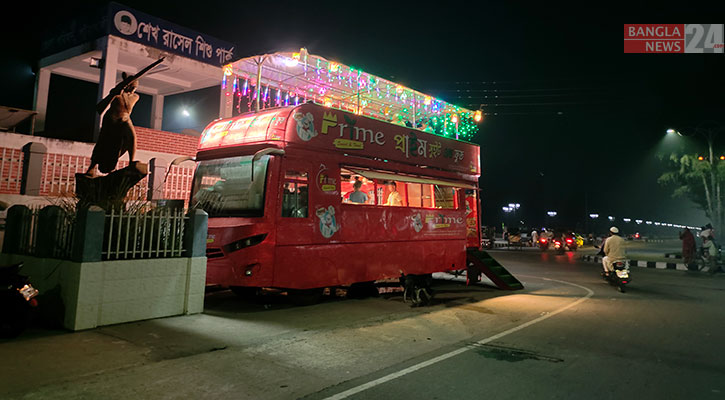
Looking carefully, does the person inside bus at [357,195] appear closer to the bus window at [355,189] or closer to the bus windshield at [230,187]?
the bus window at [355,189]

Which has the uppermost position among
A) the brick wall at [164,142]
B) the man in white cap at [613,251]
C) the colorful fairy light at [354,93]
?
the colorful fairy light at [354,93]

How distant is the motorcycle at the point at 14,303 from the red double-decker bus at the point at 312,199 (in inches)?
109

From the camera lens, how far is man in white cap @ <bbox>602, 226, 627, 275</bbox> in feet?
37.8

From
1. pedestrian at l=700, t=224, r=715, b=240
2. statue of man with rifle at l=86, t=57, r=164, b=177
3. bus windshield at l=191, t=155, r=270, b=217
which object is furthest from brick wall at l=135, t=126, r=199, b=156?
pedestrian at l=700, t=224, r=715, b=240

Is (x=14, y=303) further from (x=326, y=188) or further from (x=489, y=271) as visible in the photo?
(x=489, y=271)

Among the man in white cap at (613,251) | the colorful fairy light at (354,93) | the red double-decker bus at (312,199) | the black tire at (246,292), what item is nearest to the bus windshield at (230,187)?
the red double-decker bus at (312,199)

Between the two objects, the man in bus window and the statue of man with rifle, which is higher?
the statue of man with rifle

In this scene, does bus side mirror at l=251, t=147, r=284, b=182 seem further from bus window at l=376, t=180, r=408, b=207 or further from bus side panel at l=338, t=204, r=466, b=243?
bus window at l=376, t=180, r=408, b=207

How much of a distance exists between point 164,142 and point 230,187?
7087 millimetres

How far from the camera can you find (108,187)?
717 centimetres

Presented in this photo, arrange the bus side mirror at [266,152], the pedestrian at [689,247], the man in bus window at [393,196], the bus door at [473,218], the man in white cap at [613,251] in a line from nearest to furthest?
the bus side mirror at [266,152] → the man in bus window at [393,196] → the man in white cap at [613,251] → the bus door at [473,218] → the pedestrian at [689,247]

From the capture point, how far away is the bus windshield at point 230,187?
748cm

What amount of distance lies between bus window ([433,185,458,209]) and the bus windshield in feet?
17.2

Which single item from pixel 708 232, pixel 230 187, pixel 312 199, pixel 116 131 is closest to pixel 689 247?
pixel 708 232
